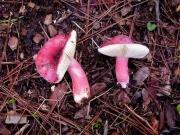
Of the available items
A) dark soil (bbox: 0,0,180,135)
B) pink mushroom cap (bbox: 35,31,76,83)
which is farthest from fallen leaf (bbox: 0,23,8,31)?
pink mushroom cap (bbox: 35,31,76,83)

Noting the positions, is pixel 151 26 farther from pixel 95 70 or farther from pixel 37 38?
pixel 37 38

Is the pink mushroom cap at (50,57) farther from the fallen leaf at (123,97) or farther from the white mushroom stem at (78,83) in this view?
the fallen leaf at (123,97)

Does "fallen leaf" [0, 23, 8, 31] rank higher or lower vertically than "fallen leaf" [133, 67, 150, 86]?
higher

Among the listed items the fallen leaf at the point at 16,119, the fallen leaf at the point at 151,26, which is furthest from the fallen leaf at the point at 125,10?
the fallen leaf at the point at 16,119

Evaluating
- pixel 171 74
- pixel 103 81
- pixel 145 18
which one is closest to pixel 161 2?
pixel 145 18

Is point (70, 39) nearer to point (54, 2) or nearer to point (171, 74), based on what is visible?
point (54, 2)

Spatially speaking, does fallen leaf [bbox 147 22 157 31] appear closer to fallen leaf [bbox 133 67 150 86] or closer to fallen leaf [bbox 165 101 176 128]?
fallen leaf [bbox 133 67 150 86]

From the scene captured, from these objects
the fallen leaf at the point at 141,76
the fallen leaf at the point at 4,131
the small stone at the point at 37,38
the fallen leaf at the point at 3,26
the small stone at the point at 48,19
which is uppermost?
the small stone at the point at 48,19
